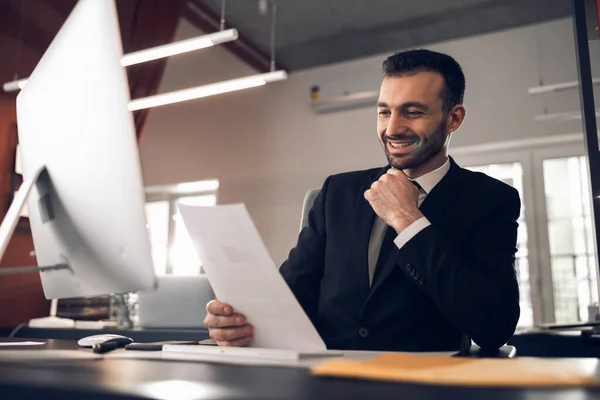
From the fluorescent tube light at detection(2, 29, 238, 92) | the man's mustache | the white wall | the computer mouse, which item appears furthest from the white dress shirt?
the white wall

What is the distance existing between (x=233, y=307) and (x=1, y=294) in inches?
142

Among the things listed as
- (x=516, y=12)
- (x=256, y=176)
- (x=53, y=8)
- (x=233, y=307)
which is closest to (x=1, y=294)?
(x=53, y=8)

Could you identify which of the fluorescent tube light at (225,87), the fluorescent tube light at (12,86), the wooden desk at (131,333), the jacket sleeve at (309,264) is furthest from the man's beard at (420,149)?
the fluorescent tube light at (12,86)

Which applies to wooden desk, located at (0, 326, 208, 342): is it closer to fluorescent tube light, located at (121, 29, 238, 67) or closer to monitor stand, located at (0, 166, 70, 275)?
monitor stand, located at (0, 166, 70, 275)

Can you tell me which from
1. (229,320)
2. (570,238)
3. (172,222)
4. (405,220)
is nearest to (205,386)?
(229,320)

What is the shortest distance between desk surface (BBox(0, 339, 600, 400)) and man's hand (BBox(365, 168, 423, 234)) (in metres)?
0.54

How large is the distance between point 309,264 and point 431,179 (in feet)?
1.27

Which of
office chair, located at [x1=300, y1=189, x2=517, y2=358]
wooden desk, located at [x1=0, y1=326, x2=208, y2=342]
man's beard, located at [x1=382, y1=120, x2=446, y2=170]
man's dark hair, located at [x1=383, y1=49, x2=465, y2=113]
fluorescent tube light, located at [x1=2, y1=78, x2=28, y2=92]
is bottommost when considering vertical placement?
wooden desk, located at [x1=0, y1=326, x2=208, y2=342]

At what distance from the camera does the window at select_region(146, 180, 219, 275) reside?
632 cm

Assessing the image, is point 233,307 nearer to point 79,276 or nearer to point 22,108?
point 79,276

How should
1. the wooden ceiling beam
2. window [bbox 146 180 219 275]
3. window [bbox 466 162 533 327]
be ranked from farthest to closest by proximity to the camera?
window [bbox 146 180 219 275] → window [bbox 466 162 533 327] → the wooden ceiling beam

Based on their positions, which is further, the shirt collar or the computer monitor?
the shirt collar

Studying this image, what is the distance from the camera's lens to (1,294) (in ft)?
13.1

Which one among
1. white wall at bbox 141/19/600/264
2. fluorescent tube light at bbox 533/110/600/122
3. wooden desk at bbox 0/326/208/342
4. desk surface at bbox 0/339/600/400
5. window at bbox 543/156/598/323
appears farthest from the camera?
white wall at bbox 141/19/600/264
